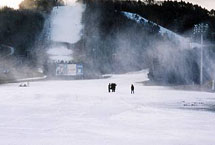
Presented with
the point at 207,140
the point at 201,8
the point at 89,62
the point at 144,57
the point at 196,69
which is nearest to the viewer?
the point at 207,140

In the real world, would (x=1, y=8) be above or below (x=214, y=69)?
above

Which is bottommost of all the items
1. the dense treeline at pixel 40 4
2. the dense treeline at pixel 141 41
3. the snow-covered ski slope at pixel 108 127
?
the snow-covered ski slope at pixel 108 127

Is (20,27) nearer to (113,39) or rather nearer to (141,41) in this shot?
(113,39)

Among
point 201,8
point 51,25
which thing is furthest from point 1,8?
point 201,8

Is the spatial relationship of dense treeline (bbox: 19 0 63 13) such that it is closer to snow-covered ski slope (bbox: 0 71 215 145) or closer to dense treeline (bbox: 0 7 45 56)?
dense treeline (bbox: 0 7 45 56)

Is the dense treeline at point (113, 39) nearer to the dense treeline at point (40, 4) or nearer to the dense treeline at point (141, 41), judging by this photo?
the dense treeline at point (141, 41)

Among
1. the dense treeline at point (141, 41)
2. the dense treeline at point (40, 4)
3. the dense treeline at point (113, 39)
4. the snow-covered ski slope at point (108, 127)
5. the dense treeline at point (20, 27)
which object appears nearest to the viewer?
the snow-covered ski slope at point (108, 127)

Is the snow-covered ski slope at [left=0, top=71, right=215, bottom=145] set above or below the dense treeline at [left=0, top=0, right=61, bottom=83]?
below

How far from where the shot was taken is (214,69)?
5231 cm

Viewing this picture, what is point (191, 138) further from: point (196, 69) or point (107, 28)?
point (107, 28)

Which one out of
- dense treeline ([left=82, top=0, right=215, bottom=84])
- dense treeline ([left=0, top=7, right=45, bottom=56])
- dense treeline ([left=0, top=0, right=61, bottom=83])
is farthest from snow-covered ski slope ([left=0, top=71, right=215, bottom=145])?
dense treeline ([left=0, top=7, right=45, bottom=56])

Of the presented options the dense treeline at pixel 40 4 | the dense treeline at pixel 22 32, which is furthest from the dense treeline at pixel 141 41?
the dense treeline at pixel 22 32

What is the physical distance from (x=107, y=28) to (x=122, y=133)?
142106mm

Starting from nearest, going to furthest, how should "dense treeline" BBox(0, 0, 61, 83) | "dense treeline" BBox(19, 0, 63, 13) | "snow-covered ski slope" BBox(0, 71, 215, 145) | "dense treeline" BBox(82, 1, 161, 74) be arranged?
1. "snow-covered ski slope" BBox(0, 71, 215, 145)
2. "dense treeline" BBox(0, 0, 61, 83)
3. "dense treeline" BBox(82, 1, 161, 74)
4. "dense treeline" BBox(19, 0, 63, 13)
